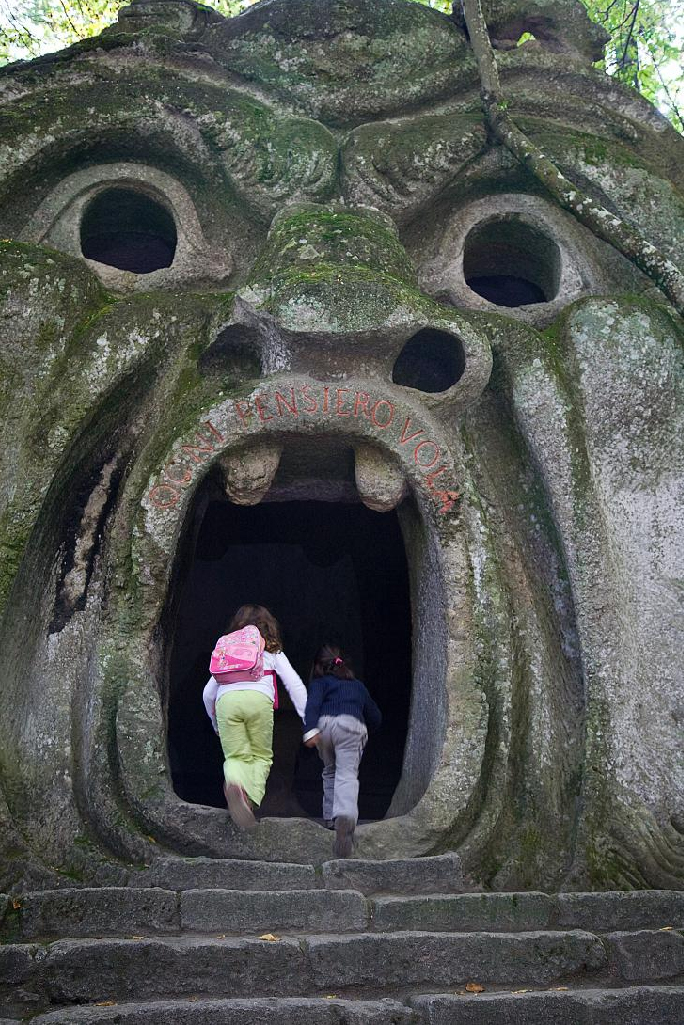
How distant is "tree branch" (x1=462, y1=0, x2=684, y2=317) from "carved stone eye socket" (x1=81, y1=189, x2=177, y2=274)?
94.6 inches

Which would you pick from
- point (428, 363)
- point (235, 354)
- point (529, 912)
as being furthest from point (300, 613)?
point (529, 912)

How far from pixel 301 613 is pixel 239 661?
4.82 meters

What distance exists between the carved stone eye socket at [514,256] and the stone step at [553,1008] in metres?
4.66

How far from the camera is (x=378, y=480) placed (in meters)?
5.58

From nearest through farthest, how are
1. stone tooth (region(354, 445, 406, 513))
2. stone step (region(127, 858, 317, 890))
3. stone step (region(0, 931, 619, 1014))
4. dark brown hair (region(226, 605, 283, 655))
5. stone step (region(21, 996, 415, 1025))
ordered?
stone step (region(21, 996, 415, 1025)), stone step (region(0, 931, 619, 1014)), stone step (region(127, 858, 317, 890)), dark brown hair (region(226, 605, 283, 655)), stone tooth (region(354, 445, 406, 513))

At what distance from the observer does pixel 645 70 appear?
11.2m

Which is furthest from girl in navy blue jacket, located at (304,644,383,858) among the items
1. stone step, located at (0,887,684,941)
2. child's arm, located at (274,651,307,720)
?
stone step, located at (0,887,684,941)

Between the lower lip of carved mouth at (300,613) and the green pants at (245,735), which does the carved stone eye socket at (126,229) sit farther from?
the green pants at (245,735)

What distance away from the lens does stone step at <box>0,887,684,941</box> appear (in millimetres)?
3811

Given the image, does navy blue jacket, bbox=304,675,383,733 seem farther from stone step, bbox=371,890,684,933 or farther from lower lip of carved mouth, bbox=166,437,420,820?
lower lip of carved mouth, bbox=166,437,420,820

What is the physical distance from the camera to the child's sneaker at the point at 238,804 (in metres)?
4.67

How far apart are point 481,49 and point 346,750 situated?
5.11 m

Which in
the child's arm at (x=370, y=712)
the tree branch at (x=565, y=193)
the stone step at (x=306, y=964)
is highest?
the tree branch at (x=565, y=193)

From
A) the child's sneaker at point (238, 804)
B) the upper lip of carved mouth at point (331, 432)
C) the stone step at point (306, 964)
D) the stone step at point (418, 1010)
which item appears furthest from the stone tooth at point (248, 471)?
the stone step at point (418, 1010)
